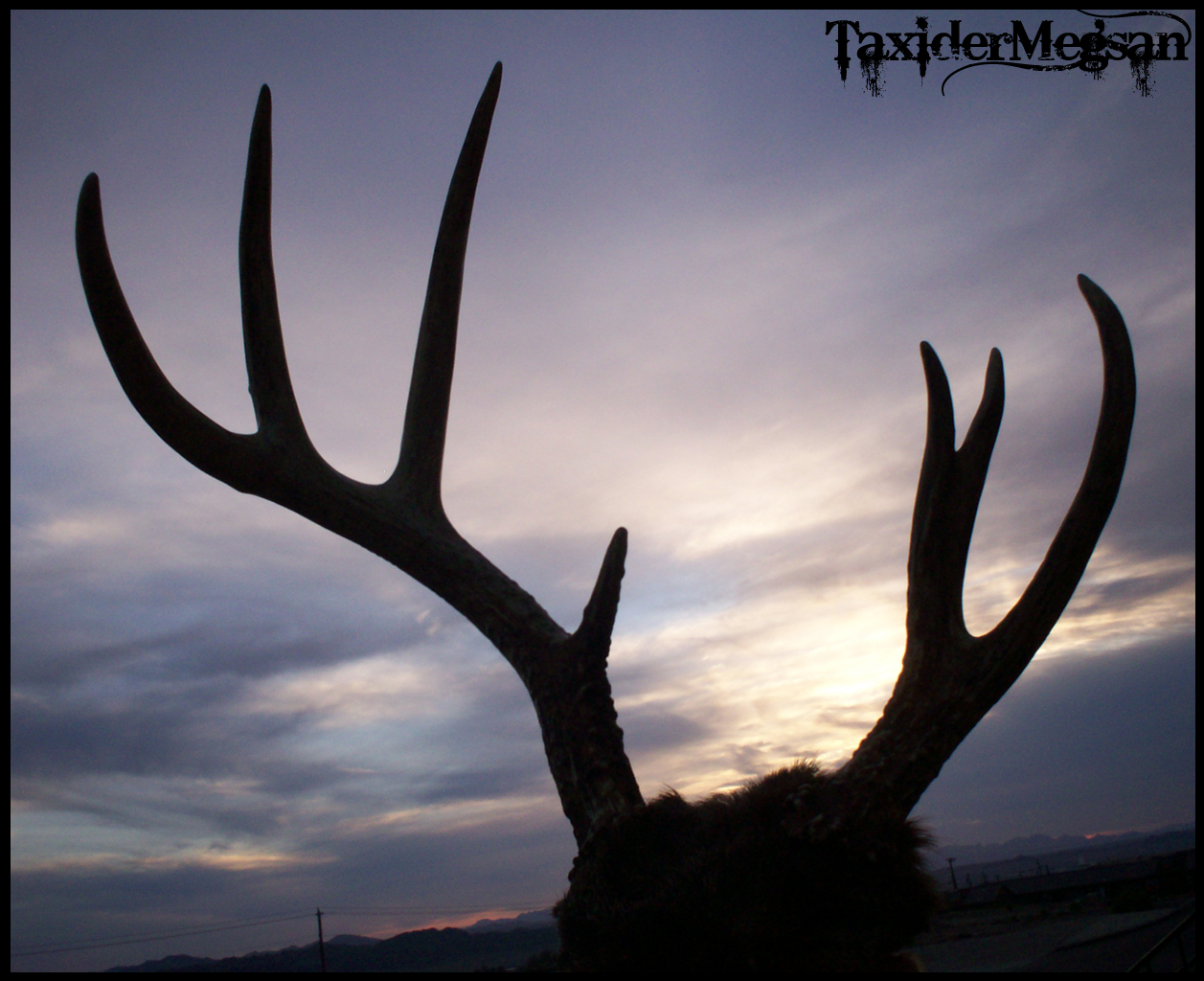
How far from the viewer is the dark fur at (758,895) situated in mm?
1733

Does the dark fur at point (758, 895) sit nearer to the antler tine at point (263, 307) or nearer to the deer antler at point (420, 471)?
the deer antler at point (420, 471)

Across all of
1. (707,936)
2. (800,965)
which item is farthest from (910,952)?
(707,936)

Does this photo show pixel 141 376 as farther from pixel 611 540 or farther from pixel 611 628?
pixel 611 628

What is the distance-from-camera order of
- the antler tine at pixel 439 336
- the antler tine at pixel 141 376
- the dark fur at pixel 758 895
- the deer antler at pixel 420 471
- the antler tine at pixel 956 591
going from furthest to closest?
the antler tine at pixel 439 336 → the antler tine at pixel 141 376 → the deer antler at pixel 420 471 → the antler tine at pixel 956 591 → the dark fur at pixel 758 895

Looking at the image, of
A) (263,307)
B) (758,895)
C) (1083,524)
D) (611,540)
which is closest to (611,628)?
(611,540)

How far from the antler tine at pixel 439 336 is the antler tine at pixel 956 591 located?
1.83 m

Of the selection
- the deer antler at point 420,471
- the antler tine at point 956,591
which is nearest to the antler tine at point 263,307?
the deer antler at point 420,471

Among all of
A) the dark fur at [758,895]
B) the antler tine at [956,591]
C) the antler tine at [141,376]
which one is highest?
the antler tine at [141,376]

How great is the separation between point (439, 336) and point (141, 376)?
1089mm

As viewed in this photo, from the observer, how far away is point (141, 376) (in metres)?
2.69

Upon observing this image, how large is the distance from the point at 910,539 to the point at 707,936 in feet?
4.20

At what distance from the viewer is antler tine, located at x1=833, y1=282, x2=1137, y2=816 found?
2.03 m

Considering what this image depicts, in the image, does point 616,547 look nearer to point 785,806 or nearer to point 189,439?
point 785,806

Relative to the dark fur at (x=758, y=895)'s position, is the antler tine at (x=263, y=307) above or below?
above
